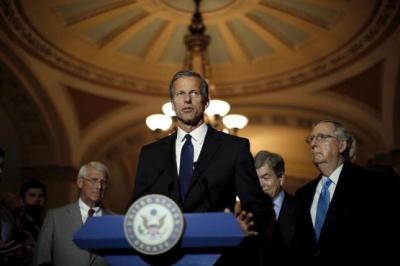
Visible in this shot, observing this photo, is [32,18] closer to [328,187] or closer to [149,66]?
[149,66]

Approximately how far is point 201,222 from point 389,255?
1202 mm

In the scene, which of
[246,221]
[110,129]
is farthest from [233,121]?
[246,221]

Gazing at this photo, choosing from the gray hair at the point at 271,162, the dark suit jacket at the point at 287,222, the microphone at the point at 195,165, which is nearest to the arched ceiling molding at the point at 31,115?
the gray hair at the point at 271,162

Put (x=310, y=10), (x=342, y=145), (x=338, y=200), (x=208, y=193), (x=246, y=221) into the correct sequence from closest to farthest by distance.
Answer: (x=246, y=221) < (x=208, y=193) < (x=338, y=200) < (x=342, y=145) < (x=310, y=10)

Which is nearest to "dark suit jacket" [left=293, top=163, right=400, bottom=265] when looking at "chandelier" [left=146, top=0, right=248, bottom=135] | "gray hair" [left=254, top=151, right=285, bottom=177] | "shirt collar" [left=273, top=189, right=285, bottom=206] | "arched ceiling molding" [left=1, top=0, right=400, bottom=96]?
"shirt collar" [left=273, top=189, right=285, bottom=206]

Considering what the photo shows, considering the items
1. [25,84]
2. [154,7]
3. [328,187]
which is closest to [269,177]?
[328,187]

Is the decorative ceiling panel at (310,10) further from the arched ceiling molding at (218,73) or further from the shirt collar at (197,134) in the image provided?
the shirt collar at (197,134)

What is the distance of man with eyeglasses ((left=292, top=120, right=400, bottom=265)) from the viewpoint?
244 cm

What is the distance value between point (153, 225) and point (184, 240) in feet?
0.34

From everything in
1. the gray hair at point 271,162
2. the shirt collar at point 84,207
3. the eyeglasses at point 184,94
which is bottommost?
the shirt collar at point 84,207

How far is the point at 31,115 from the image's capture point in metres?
9.18

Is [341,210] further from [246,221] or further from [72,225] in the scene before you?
[72,225]

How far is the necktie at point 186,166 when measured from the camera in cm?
195

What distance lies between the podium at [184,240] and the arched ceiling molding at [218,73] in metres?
6.03
